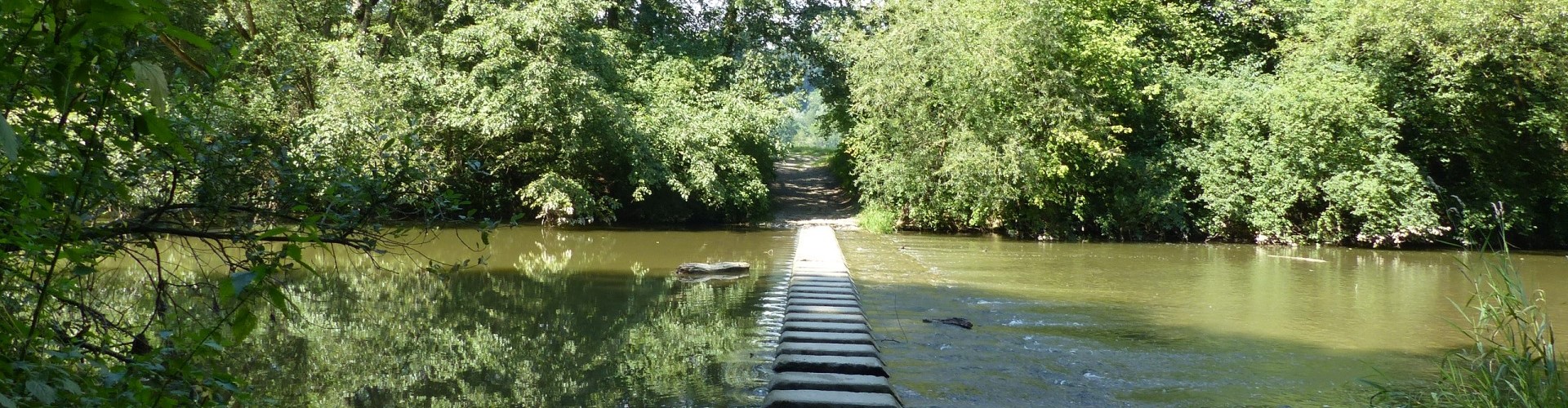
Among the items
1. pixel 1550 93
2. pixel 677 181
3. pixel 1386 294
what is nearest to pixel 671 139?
pixel 677 181

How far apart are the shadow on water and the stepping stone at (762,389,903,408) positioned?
50 cm

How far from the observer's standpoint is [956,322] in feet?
23.3

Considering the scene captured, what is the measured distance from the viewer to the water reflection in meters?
4.83

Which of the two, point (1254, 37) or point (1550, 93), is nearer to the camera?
point (1550, 93)

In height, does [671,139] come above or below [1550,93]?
below

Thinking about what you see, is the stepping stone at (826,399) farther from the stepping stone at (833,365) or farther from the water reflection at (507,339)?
the stepping stone at (833,365)

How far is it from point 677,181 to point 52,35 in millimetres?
15291

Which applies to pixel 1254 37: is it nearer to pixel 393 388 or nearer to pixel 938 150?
pixel 938 150

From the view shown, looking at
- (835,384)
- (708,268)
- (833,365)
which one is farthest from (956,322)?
(708,268)

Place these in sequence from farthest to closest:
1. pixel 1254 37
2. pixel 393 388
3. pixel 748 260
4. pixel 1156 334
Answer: pixel 1254 37 < pixel 748 260 < pixel 1156 334 < pixel 393 388

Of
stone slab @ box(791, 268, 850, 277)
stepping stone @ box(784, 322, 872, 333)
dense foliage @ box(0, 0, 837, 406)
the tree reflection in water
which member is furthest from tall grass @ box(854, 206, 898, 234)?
stepping stone @ box(784, 322, 872, 333)

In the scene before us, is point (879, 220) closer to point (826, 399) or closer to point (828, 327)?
point (828, 327)

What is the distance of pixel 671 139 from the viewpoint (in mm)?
16984

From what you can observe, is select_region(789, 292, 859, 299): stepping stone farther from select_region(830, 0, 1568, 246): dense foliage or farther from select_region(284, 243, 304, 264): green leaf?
select_region(830, 0, 1568, 246): dense foliage
